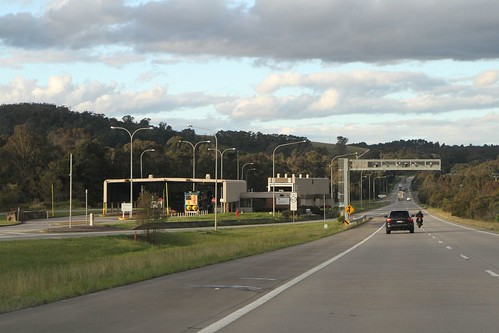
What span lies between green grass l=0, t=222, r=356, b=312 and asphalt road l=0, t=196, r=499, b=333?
773 millimetres

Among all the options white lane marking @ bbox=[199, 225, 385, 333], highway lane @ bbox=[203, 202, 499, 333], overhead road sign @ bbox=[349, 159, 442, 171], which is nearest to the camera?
white lane marking @ bbox=[199, 225, 385, 333]

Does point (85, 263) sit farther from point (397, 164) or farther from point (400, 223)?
point (397, 164)

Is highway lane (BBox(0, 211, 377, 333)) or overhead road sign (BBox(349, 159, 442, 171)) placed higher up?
overhead road sign (BBox(349, 159, 442, 171))

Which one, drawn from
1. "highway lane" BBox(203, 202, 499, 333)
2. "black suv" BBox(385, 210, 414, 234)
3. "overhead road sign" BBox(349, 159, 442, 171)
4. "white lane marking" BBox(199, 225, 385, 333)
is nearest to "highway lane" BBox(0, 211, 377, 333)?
"white lane marking" BBox(199, 225, 385, 333)

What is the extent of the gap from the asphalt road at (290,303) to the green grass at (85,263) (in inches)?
30.4

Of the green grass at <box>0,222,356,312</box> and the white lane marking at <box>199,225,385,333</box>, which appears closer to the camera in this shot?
→ the white lane marking at <box>199,225,385,333</box>

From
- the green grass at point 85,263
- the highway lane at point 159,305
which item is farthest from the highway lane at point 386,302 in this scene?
the green grass at point 85,263

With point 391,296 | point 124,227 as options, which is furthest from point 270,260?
point 124,227

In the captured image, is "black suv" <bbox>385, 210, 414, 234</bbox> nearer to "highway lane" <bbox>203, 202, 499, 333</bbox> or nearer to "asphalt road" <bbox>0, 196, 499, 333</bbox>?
"highway lane" <bbox>203, 202, 499, 333</bbox>

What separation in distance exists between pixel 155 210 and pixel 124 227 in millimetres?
14104

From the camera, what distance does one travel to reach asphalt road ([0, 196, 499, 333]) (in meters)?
10.8

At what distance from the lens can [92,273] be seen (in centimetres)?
1934

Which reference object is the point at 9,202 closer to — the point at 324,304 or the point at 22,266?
the point at 22,266

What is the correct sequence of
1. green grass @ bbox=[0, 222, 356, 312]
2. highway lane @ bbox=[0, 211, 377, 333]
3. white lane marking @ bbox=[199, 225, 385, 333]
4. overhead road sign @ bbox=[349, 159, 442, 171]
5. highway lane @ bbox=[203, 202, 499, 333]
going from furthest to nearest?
overhead road sign @ bbox=[349, 159, 442, 171], green grass @ bbox=[0, 222, 356, 312], highway lane @ bbox=[0, 211, 377, 333], highway lane @ bbox=[203, 202, 499, 333], white lane marking @ bbox=[199, 225, 385, 333]
